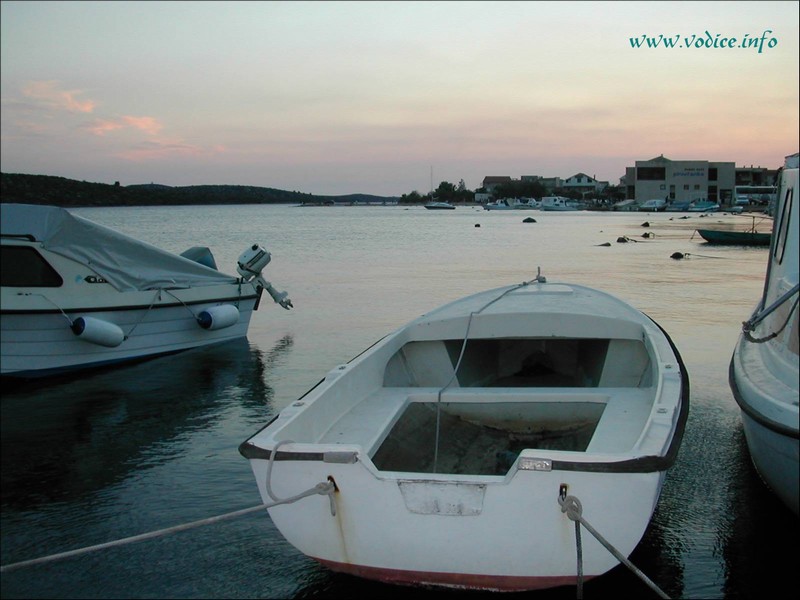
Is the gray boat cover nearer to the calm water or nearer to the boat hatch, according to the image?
the calm water

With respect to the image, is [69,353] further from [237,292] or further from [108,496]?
[108,496]

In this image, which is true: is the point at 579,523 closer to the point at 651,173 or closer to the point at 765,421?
the point at 765,421

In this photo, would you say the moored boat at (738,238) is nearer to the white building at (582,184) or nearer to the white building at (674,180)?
the white building at (674,180)

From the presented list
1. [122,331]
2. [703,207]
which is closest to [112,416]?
[122,331]

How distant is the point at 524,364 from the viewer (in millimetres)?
8359

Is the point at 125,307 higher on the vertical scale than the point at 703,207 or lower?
higher

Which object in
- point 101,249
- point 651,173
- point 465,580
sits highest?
point 651,173

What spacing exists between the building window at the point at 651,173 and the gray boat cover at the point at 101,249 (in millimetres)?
120986

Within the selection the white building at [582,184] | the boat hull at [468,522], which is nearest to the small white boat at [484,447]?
the boat hull at [468,522]

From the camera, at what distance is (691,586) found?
5.29 metres

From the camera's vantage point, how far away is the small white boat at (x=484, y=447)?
421 centimetres

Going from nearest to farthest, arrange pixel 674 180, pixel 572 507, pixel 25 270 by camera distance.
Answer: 1. pixel 572 507
2. pixel 25 270
3. pixel 674 180

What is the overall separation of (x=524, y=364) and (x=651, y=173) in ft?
414

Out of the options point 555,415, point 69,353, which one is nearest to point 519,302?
point 555,415
